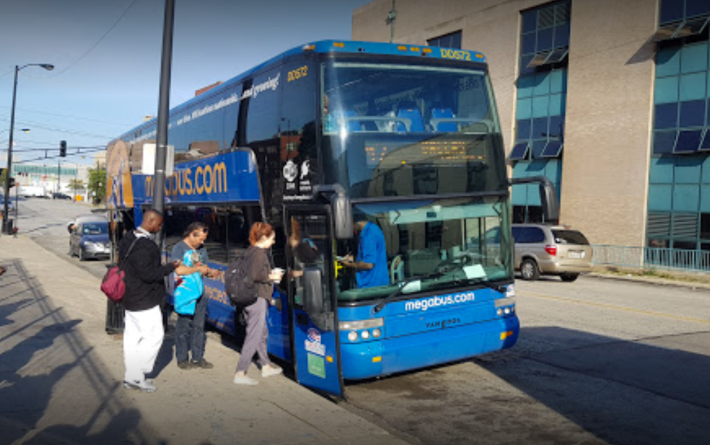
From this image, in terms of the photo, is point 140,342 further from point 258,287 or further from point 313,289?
point 313,289

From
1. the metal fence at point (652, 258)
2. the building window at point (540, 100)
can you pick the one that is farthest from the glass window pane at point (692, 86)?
the metal fence at point (652, 258)

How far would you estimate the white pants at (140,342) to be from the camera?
6449 mm

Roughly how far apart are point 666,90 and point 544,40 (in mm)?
7036

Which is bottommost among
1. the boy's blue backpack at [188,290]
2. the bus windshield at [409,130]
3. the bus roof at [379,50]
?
the boy's blue backpack at [188,290]

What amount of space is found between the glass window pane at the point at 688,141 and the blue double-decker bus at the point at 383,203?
20106 millimetres

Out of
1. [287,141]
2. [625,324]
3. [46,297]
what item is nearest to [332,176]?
[287,141]

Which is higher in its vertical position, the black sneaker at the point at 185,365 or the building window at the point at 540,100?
the building window at the point at 540,100

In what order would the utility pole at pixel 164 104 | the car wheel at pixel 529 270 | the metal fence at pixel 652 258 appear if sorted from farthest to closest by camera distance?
the metal fence at pixel 652 258 → the car wheel at pixel 529 270 → the utility pole at pixel 164 104

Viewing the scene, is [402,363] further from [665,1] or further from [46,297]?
[665,1]

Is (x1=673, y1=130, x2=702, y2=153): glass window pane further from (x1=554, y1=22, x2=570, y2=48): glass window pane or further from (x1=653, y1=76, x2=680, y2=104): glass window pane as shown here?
(x1=554, y1=22, x2=570, y2=48): glass window pane

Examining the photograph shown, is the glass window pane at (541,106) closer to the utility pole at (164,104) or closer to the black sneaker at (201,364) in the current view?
the utility pole at (164,104)

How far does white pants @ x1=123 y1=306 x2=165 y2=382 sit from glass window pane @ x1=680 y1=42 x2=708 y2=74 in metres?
24.6

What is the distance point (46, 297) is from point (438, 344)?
958 cm

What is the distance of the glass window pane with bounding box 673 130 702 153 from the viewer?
24656 millimetres
